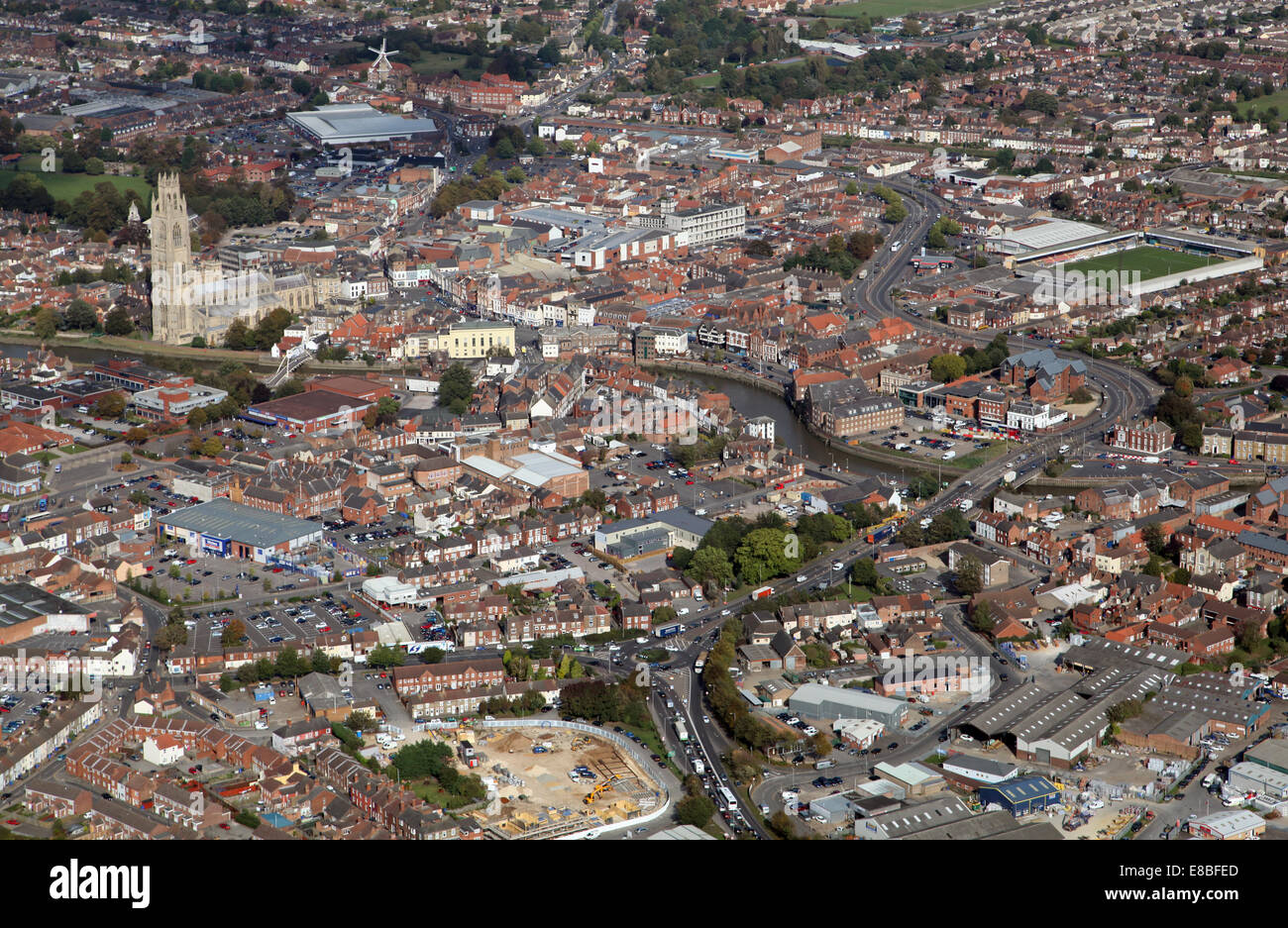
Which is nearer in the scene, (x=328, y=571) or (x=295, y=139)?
(x=328, y=571)

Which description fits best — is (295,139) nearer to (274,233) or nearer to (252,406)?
(274,233)

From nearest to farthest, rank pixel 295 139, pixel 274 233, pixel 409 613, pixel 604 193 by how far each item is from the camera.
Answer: pixel 409 613 < pixel 274 233 < pixel 604 193 < pixel 295 139

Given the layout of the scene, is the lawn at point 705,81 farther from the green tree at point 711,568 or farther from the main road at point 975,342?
the green tree at point 711,568

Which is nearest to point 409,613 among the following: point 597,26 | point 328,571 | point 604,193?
point 328,571

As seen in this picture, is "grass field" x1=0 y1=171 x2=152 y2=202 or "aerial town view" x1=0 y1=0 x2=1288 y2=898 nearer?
"aerial town view" x1=0 y1=0 x2=1288 y2=898

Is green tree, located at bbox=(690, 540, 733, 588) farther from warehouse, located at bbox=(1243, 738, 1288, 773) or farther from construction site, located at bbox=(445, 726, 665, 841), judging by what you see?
warehouse, located at bbox=(1243, 738, 1288, 773)

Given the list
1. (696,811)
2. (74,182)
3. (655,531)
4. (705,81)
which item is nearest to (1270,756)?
(696,811)

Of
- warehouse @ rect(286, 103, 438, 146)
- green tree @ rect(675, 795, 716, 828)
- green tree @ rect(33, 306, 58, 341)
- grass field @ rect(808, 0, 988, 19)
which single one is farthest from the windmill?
green tree @ rect(675, 795, 716, 828)
